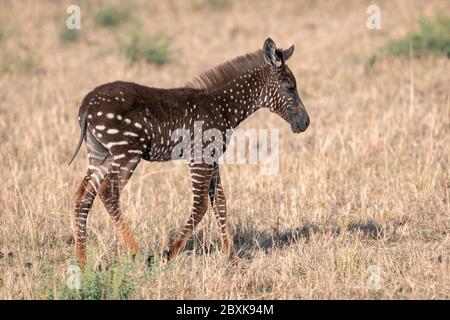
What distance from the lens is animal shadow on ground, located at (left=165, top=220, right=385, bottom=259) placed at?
860 cm

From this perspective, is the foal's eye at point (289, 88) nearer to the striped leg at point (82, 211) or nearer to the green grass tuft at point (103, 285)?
the striped leg at point (82, 211)

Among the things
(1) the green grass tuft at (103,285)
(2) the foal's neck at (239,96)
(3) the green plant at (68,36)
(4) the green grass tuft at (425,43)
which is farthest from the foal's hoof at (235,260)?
(3) the green plant at (68,36)

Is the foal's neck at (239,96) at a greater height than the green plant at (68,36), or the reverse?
the green plant at (68,36)

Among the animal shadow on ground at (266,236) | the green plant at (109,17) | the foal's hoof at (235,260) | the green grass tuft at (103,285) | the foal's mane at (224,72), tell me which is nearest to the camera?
the green grass tuft at (103,285)

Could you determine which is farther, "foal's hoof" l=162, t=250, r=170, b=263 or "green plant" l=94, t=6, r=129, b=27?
"green plant" l=94, t=6, r=129, b=27

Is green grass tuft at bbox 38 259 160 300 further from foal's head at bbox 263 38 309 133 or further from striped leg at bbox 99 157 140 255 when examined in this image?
foal's head at bbox 263 38 309 133

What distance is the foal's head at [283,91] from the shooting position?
28.1ft

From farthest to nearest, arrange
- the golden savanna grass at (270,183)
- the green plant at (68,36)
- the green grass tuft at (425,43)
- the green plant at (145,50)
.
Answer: the green plant at (68,36)
the green plant at (145,50)
the green grass tuft at (425,43)
the golden savanna grass at (270,183)

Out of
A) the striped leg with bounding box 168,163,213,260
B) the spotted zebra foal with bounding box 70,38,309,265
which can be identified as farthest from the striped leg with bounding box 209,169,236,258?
the striped leg with bounding box 168,163,213,260

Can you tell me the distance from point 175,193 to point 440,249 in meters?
3.38

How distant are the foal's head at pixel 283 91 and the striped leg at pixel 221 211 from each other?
0.95 meters

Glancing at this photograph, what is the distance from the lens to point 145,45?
17828mm

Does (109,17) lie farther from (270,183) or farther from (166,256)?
(166,256)

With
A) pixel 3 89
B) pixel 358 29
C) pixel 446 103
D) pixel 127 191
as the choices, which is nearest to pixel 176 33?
pixel 358 29
